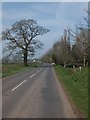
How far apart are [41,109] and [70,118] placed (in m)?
2.48

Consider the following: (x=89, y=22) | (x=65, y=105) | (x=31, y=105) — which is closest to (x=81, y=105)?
(x=65, y=105)

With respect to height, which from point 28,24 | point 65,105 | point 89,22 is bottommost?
point 65,105

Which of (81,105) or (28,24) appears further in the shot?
(28,24)

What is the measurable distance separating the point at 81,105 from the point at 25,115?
3.04 metres

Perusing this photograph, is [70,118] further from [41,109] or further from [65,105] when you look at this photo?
[65,105]

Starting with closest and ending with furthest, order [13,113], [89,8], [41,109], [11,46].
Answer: [13,113] → [41,109] → [89,8] → [11,46]

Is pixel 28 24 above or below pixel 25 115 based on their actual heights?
above

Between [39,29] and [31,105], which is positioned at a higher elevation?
[39,29]

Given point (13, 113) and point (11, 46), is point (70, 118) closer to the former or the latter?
point (13, 113)

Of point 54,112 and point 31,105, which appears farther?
point 31,105

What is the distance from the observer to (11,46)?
88.2 meters

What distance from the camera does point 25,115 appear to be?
12.2 metres

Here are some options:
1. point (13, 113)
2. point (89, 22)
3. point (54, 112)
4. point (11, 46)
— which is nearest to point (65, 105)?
point (54, 112)

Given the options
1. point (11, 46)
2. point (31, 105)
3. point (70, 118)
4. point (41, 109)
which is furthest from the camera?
point (11, 46)
